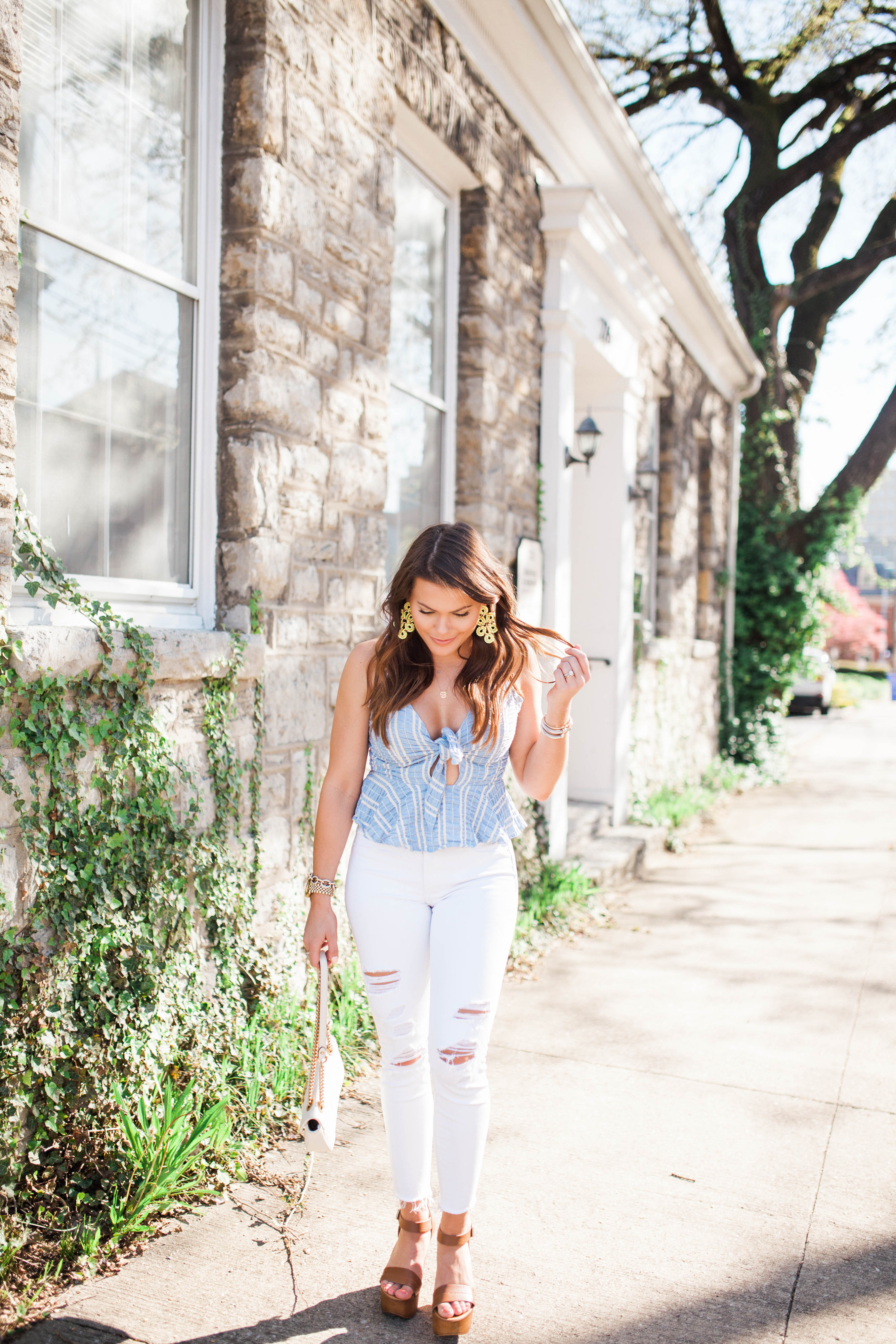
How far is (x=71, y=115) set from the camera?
2.82 m

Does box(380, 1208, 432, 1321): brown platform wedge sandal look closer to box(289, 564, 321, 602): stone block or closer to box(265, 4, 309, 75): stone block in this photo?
box(289, 564, 321, 602): stone block

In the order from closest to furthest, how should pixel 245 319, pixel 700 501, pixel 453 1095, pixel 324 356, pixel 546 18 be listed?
pixel 453 1095
pixel 245 319
pixel 324 356
pixel 546 18
pixel 700 501

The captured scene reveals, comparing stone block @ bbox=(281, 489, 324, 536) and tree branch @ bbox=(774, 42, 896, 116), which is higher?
tree branch @ bbox=(774, 42, 896, 116)

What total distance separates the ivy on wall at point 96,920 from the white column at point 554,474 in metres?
3.15

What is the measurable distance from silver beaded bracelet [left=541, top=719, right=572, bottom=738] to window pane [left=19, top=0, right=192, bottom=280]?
6.01 feet

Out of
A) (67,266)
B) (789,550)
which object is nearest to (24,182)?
(67,266)

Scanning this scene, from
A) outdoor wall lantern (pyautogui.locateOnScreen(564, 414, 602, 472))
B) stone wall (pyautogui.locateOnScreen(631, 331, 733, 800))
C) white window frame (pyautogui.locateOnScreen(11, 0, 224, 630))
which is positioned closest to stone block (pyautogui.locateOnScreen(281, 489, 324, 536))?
white window frame (pyautogui.locateOnScreen(11, 0, 224, 630))

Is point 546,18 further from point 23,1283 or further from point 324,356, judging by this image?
point 23,1283

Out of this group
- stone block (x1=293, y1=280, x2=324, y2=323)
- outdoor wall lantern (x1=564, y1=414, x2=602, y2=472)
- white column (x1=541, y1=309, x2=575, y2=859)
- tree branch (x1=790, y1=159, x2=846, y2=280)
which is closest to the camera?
stone block (x1=293, y1=280, x2=324, y2=323)

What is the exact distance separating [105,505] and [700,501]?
29.1ft

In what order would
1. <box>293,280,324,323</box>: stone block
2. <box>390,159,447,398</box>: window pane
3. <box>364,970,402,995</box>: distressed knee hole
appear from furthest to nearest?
<box>390,159,447,398</box>: window pane → <box>293,280,324,323</box>: stone block → <box>364,970,402,995</box>: distressed knee hole

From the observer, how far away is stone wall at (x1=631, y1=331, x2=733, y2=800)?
28.3 feet

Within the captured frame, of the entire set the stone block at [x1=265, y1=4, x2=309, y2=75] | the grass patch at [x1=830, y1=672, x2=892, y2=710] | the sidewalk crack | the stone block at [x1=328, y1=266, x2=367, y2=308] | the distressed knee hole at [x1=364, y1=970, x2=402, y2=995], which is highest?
the stone block at [x1=265, y1=4, x2=309, y2=75]

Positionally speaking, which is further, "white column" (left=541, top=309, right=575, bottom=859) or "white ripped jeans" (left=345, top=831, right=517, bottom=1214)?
"white column" (left=541, top=309, right=575, bottom=859)
